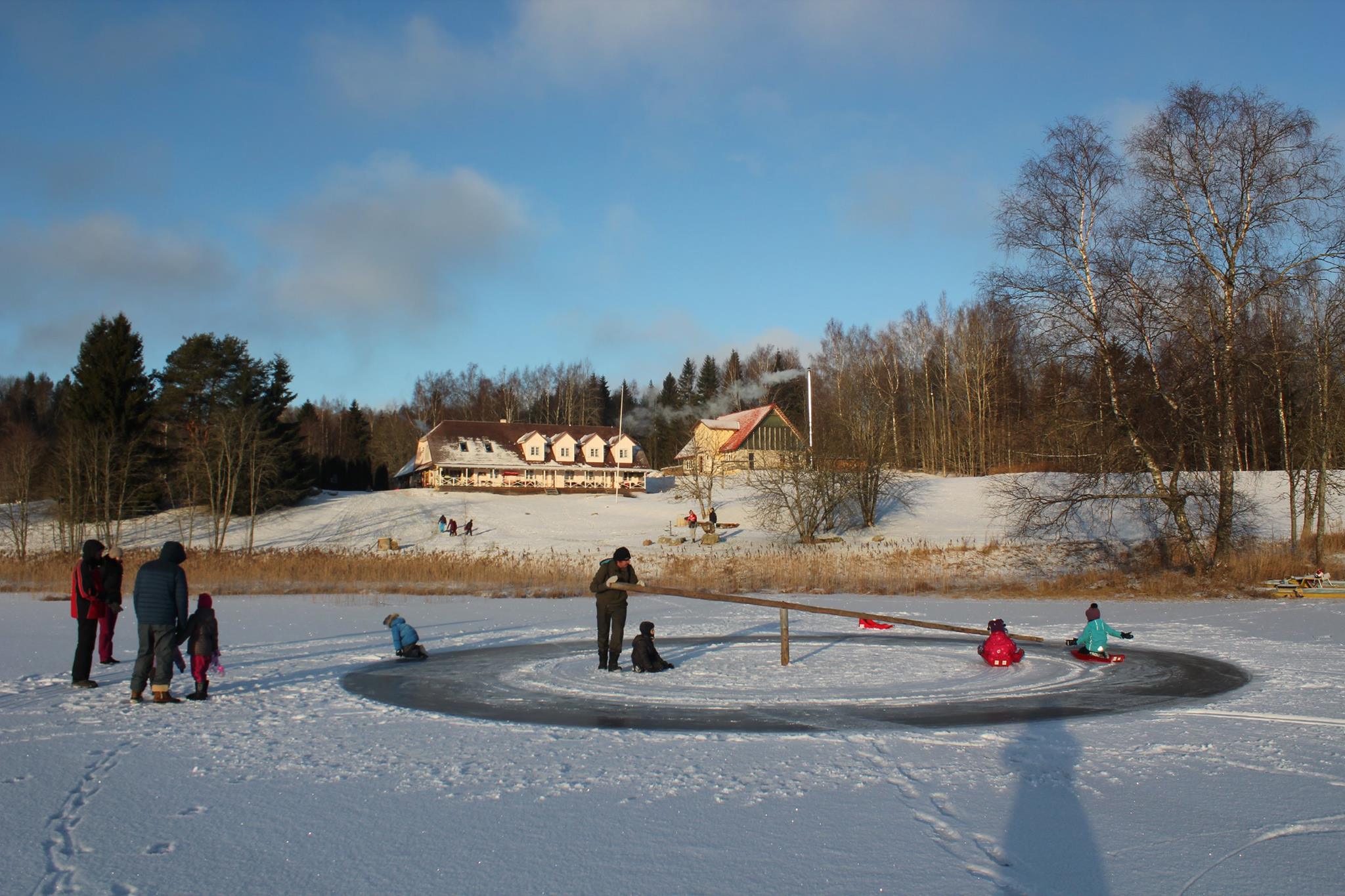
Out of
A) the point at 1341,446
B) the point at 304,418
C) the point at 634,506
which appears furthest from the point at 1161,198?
the point at 304,418

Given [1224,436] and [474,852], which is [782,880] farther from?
[1224,436]

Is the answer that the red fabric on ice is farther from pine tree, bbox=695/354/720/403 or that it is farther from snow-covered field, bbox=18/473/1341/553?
pine tree, bbox=695/354/720/403

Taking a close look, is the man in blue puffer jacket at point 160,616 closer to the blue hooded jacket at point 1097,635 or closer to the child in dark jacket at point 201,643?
the child in dark jacket at point 201,643

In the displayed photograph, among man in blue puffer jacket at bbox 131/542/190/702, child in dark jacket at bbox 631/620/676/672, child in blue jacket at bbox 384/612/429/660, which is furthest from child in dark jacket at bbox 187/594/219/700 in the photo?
child in dark jacket at bbox 631/620/676/672

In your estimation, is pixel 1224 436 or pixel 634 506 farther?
pixel 634 506

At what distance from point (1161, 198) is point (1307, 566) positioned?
38.5 ft

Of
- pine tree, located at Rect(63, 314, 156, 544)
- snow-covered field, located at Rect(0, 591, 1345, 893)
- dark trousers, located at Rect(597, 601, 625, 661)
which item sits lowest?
snow-covered field, located at Rect(0, 591, 1345, 893)

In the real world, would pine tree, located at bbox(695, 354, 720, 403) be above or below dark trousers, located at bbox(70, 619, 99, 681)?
above

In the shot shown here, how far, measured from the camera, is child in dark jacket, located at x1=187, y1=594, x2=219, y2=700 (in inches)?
427

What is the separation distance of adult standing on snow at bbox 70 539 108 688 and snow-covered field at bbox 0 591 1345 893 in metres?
0.25

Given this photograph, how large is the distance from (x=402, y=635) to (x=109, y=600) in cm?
402

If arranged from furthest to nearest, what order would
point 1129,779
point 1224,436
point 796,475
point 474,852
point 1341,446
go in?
point 796,475
point 1341,446
point 1224,436
point 1129,779
point 474,852

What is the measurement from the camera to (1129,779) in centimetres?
731

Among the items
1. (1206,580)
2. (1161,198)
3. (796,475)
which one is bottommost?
(1206,580)
